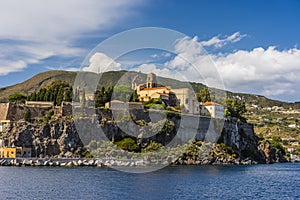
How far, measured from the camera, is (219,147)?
4453 centimetres

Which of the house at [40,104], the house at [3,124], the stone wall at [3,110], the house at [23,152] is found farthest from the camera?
the house at [40,104]

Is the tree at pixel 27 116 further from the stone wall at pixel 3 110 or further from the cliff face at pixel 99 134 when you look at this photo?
the stone wall at pixel 3 110

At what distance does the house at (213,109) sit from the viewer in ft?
158

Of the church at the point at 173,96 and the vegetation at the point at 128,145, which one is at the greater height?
the church at the point at 173,96

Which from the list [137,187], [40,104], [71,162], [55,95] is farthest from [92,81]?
[137,187]

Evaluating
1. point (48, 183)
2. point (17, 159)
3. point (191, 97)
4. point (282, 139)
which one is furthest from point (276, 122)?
point (48, 183)

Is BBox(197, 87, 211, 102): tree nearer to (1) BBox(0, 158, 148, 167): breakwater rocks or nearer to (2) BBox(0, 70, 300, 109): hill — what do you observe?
(2) BBox(0, 70, 300, 109): hill

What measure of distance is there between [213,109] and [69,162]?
59.8 ft

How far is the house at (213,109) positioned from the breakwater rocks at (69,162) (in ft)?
42.4

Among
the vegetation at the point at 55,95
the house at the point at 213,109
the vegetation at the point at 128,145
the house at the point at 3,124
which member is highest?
the vegetation at the point at 55,95

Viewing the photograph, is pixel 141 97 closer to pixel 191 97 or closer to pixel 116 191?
pixel 191 97

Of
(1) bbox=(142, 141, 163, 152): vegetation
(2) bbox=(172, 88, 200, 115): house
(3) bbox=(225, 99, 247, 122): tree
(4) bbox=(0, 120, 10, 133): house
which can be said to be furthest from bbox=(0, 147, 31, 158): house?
(3) bbox=(225, 99, 247, 122): tree

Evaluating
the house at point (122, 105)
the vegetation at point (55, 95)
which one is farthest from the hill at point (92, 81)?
the house at point (122, 105)

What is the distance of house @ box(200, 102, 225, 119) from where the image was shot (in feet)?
158
